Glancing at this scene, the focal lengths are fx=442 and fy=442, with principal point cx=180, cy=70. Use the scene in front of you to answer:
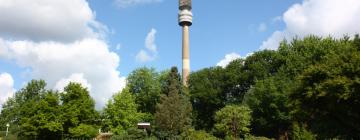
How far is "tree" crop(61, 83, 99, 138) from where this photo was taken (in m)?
41.5

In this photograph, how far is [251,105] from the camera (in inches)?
2036

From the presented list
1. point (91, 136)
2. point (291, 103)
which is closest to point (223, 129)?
point (91, 136)

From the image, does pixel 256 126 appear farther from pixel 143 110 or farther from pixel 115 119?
pixel 143 110

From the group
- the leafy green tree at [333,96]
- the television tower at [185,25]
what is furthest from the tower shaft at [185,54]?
the leafy green tree at [333,96]

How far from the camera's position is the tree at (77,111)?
136ft

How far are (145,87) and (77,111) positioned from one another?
3288cm

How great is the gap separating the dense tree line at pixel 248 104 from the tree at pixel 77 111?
94 mm

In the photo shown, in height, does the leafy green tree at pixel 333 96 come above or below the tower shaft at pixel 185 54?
below

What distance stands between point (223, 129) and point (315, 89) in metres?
20.3

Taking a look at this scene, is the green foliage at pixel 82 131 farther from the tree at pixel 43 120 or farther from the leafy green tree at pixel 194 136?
the leafy green tree at pixel 194 136

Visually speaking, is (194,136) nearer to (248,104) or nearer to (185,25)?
(248,104)

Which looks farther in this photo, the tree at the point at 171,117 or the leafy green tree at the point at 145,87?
the leafy green tree at the point at 145,87

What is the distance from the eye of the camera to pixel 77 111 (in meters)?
42.1

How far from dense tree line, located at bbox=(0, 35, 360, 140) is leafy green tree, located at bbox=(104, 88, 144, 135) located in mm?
127
